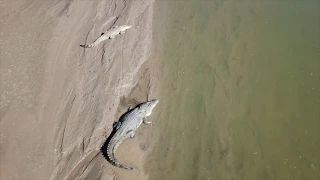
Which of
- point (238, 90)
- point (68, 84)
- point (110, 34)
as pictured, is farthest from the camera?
point (110, 34)

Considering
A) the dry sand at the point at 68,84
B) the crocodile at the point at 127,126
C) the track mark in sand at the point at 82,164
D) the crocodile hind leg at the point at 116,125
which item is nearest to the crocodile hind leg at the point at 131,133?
the crocodile at the point at 127,126

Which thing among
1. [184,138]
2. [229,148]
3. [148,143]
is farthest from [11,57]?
[229,148]

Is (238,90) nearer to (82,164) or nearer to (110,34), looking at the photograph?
(110,34)

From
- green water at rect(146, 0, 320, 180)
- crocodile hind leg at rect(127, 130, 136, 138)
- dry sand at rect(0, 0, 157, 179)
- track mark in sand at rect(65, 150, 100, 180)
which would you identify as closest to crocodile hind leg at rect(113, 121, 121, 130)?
dry sand at rect(0, 0, 157, 179)

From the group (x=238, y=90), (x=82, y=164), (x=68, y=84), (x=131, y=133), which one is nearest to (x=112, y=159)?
(x=82, y=164)

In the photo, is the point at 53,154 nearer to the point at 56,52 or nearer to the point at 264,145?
the point at 56,52

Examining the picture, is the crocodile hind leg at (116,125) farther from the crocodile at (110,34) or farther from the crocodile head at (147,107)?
the crocodile at (110,34)
